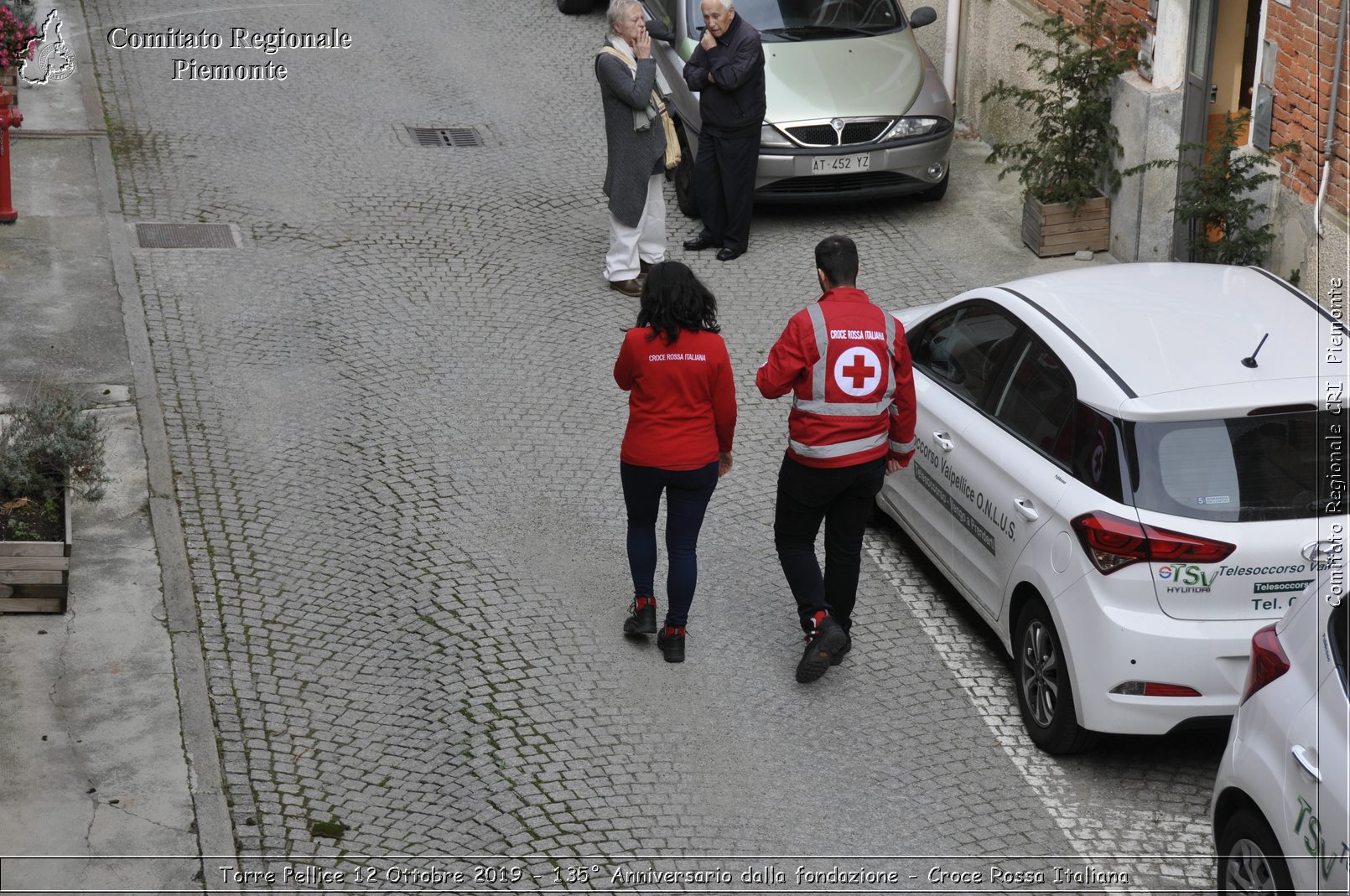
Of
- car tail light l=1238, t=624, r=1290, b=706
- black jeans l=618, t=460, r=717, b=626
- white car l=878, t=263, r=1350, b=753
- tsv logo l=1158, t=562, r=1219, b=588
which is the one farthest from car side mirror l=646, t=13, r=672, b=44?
car tail light l=1238, t=624, r=1290, b=706

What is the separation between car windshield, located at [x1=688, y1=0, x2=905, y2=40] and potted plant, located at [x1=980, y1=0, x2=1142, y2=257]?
1646 mm

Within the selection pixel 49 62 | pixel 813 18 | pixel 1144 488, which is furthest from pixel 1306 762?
pixel 49 62

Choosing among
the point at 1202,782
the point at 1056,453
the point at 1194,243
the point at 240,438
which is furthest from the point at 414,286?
the point at 1202,782

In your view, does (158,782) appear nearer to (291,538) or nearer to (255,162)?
(291,538)

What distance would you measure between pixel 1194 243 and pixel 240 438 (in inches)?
241

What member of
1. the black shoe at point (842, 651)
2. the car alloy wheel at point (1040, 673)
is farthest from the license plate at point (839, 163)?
the car alloy wheel at point (1040, 673)

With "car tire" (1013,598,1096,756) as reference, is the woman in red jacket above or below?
above

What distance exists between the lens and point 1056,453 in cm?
650

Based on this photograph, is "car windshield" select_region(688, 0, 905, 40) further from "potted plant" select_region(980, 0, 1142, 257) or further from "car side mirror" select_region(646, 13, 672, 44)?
"potted plant" select_region(980, 0, 1142, 257)

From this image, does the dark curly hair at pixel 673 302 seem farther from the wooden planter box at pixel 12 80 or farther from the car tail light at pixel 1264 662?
the wooden planter box at pixel 12 80

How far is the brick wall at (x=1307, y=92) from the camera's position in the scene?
9.35 metres

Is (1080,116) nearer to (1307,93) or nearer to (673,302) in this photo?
(1307,93)

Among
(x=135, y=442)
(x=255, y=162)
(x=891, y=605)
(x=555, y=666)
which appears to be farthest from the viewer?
(x=255, y=162)

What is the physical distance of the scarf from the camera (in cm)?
1082
